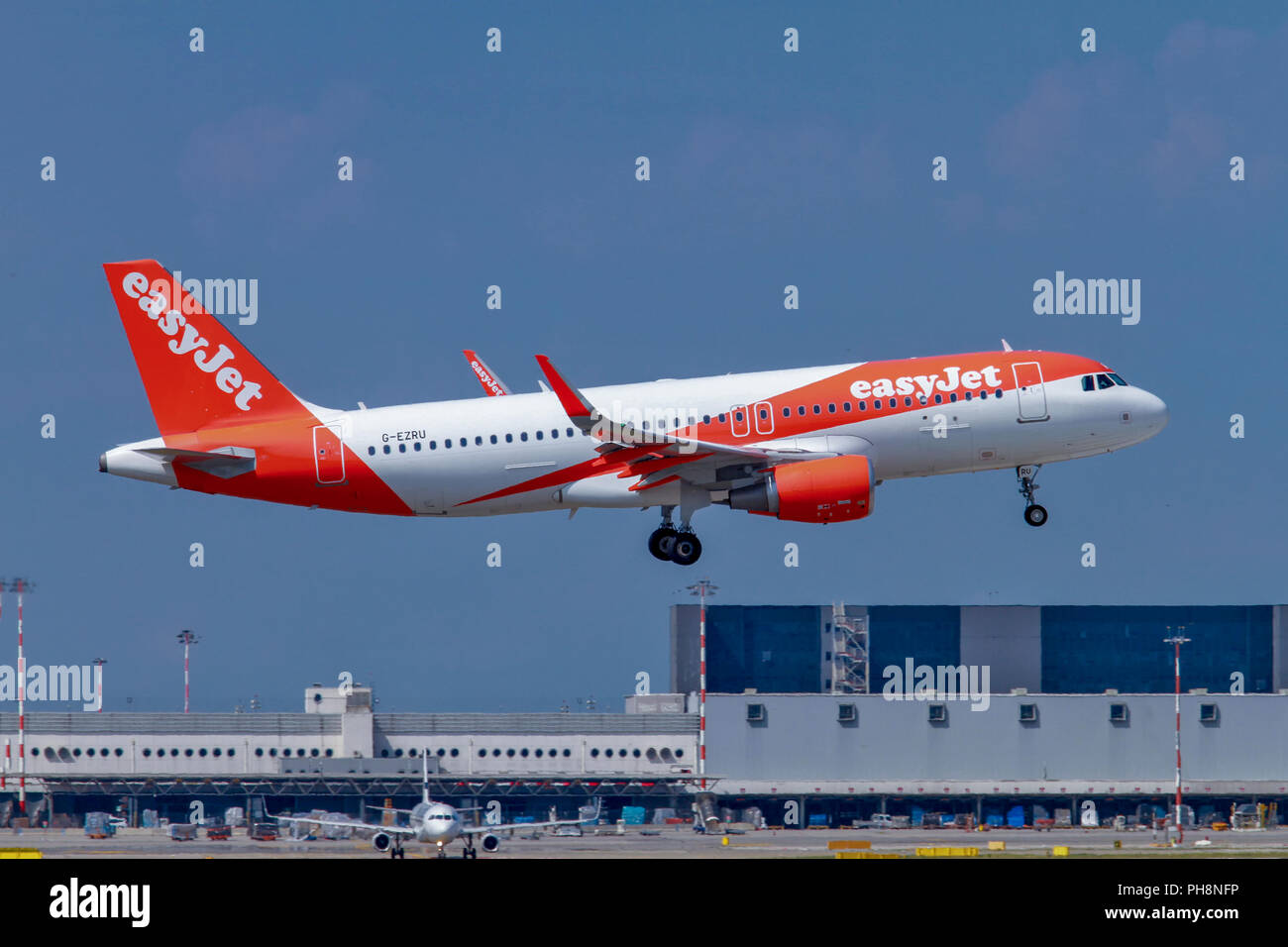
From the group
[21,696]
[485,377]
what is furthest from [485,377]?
[21,696]

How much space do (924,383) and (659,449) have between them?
29.3 ft

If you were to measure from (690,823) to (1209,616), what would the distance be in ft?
209

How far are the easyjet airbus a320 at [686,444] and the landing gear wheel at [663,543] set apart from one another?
0.97 feet

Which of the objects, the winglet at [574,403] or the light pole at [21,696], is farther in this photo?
Answer: the light pole at [21,696]

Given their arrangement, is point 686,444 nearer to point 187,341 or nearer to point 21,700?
point 187,341

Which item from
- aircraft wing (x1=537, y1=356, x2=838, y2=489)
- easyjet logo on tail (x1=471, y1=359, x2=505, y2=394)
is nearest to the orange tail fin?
easyjet logo on tail (x1=471, y1=359, x2=505, y2=394)

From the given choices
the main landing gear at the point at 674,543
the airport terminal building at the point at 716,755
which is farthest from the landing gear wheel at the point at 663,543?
the airport terminal building at the point at 716,755

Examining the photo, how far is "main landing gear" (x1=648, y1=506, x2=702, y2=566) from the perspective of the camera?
58844mm

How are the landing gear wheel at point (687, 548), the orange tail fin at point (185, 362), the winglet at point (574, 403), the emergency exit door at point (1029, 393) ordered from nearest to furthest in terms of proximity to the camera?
the winglet at point (574, 403) → the emergency exit door at point (1029, 393) → the landing gear wheel at point (687, 548) → the orange tail fin at point (185, 362)

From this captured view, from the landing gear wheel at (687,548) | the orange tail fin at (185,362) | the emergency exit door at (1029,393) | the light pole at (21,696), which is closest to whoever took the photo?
the emergency exit door at (1029,393)

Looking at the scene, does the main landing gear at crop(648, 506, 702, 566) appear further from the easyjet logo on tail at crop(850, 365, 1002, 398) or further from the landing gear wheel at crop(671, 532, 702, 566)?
the easyjet logo on tail at crop(850, 365, 1002, 398)

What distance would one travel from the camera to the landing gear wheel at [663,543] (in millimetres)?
59125

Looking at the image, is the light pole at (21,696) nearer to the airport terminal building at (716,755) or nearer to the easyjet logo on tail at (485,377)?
the airport terminal building at (716,755)

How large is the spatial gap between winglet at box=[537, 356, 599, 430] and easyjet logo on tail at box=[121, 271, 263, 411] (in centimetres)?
1187
